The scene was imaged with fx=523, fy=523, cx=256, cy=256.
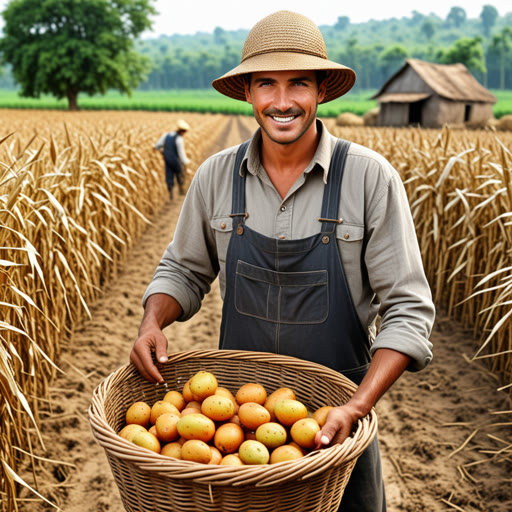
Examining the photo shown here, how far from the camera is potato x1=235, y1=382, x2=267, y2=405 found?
1.43m

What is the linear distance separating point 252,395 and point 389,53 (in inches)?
3724

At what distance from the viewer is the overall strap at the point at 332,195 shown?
151cm

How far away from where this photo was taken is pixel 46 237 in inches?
111

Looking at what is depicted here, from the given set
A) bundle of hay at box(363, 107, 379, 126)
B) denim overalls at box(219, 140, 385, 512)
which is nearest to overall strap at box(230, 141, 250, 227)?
denim overalls at box(219, 140, 385, 512)

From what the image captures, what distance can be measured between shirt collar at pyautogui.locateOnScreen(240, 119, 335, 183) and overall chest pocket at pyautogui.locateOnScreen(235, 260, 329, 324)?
0.98 feet

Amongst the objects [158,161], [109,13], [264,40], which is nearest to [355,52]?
[109,13]

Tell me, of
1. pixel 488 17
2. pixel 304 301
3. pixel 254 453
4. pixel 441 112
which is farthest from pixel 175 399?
pixel 488 17

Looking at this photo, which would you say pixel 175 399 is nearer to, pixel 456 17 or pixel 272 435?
pixel 272 435

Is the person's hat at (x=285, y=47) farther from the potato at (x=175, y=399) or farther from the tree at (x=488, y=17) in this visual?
the tree at (x=488, y=17)

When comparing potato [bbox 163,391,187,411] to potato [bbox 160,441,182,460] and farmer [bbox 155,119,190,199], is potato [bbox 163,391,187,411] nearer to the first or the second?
potato [bbox 160,441,182,460]

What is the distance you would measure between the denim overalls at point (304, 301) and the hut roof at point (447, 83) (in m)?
25.6

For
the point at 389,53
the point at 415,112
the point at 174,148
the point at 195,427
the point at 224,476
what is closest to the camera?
the point at 224,476

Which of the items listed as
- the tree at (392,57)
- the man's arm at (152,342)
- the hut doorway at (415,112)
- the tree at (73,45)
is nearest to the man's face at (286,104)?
the man's arm at (152,342)

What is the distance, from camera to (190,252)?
5.77 ft
